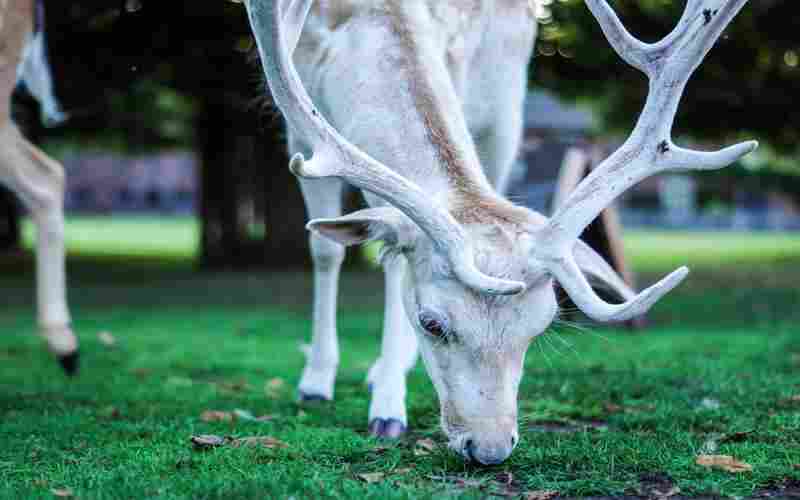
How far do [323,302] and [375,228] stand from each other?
1.71m

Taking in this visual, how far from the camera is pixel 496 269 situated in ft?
11.5

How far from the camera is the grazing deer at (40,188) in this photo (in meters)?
5.84

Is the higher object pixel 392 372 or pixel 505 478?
pixel 392 372

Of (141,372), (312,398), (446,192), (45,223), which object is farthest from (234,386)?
(446,192)

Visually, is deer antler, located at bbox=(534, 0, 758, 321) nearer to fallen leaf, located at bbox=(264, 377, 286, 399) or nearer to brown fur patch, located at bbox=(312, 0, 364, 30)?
brown fur patch, located at bbox=(312, 0, 364, 30)

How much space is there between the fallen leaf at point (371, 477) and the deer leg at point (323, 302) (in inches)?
74.5

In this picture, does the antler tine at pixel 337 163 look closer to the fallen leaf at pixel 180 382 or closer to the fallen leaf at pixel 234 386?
the fallen leaf at pixel 234 386

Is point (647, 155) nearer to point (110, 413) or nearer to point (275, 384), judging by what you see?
point (110, 413)

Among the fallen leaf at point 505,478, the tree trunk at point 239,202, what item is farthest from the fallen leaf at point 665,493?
the tree trunk at point 239,202

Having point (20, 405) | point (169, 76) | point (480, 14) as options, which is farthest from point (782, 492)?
point (169, 76)

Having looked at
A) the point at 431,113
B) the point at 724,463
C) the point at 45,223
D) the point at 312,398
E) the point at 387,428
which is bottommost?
the point at 312,398

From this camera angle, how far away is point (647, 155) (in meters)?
3.71

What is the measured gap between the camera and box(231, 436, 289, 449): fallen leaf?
3.95m

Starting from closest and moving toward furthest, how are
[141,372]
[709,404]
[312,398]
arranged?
[709,404] → [312,398] → [141,372]
